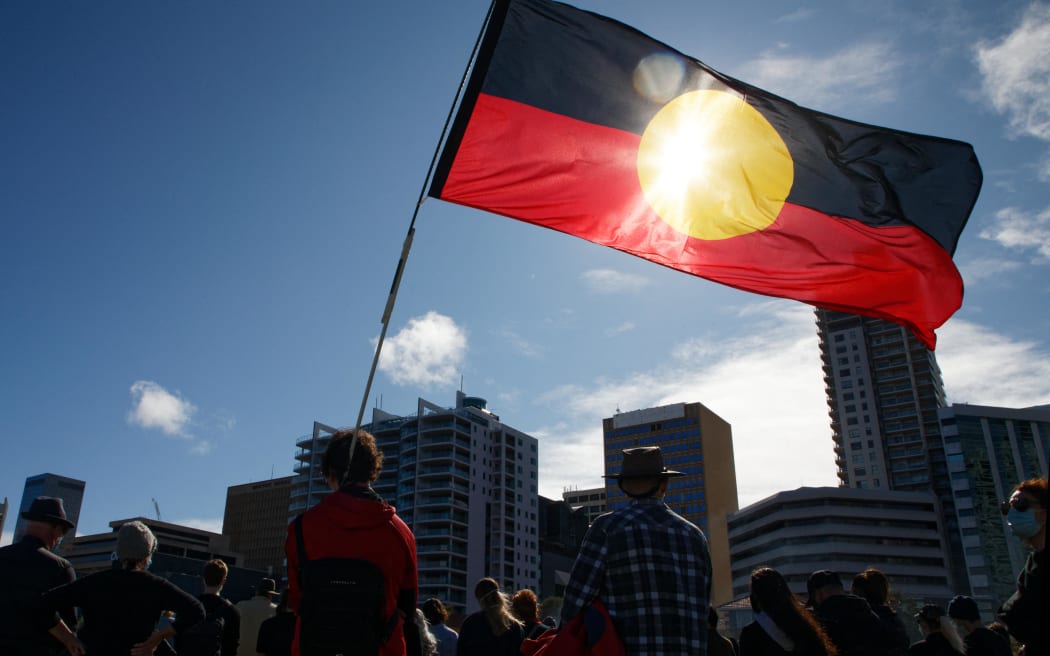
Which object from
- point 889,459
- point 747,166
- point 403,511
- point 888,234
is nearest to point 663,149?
point 747,166

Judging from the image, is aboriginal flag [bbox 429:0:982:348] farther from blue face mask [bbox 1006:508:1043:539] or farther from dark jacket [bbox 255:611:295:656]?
dark jacket [bbox 255:611:295:656]

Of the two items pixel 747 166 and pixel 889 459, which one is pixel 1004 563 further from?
pixel 747 166

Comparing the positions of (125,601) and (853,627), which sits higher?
(125,601)

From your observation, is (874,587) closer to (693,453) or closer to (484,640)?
(484,640)

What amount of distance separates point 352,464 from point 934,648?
5059 mm

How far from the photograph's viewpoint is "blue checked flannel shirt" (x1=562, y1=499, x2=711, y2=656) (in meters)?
3.24

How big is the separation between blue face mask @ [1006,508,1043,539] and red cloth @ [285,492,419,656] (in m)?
2.99

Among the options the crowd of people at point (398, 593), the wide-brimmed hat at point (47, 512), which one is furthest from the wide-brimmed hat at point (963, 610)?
the wide-brimmed hat at point (47, 512)

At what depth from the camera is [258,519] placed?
18062 centimetres

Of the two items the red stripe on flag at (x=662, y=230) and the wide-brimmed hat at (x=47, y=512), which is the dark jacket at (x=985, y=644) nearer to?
the red stripe on flag at (x=662, y=230)

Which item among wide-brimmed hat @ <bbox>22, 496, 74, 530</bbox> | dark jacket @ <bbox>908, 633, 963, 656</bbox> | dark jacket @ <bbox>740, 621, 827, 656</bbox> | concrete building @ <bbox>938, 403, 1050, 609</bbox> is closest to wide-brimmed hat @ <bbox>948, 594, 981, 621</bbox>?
dark jacket @ <bbox>908, 633, 963, 656</bbox>

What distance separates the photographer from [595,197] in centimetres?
585

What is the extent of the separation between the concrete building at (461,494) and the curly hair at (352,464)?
324ft

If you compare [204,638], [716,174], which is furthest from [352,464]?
[716,174]
